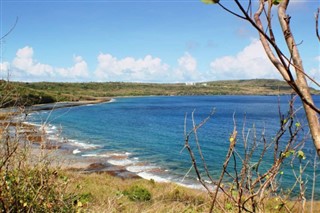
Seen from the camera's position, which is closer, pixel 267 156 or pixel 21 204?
pixel 21 204

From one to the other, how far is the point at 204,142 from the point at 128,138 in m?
13.4

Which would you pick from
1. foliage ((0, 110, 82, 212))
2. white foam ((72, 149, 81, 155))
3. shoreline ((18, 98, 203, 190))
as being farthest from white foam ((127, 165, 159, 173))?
foliage ((0, 110, 82, 212))

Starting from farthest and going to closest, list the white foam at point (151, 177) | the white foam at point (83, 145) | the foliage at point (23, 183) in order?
the white foam at point (83, 145), the white foam at point (151, 177), the foliage at point (23, 183)

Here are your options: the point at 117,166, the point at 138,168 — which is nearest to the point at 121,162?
the point at 117,166

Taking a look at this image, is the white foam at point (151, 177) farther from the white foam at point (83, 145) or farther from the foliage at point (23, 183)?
the foliage at point (23, 183)

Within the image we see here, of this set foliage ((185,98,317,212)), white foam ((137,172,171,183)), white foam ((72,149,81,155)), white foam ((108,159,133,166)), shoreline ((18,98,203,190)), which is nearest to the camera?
foliage ((185,98,317,212))

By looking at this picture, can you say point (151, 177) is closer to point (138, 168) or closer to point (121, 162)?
point (138, 168)

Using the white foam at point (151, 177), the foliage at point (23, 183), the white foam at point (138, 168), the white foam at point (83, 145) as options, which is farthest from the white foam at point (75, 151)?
the foliage at point (23, 183)

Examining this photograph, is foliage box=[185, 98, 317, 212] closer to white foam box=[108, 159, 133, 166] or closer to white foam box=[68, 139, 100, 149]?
white foam box=[108, 159, 133, 166]

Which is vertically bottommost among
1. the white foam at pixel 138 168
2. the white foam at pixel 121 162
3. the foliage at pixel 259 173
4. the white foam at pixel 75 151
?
the white foam at pixel 121 162

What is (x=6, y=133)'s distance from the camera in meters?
4.04

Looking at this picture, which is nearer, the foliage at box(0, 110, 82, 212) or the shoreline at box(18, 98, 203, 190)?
the foliage at box(0, 110, 82, 212)

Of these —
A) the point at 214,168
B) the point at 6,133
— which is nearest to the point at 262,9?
the point at 6,133

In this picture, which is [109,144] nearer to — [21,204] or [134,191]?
[134,191]
